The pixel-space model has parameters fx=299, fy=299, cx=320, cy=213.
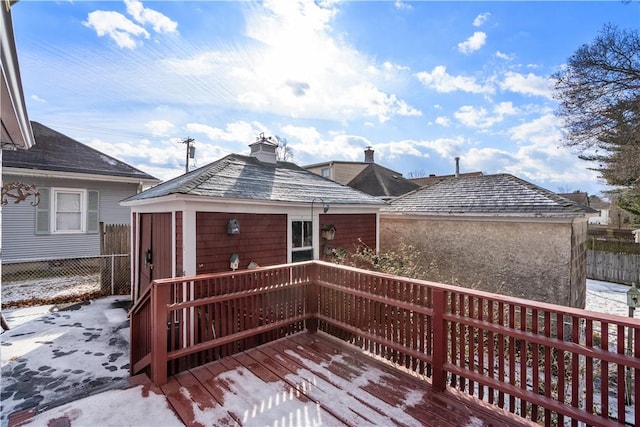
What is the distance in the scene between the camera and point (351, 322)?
12.7ft

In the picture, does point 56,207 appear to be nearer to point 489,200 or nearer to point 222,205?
point 222,205

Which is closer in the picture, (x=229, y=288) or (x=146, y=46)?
(x=229, y=288)

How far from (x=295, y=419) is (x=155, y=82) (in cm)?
831

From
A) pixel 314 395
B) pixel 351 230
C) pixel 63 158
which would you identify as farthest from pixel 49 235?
pixel 314 395

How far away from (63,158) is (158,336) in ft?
35.6

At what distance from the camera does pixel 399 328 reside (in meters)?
3.39

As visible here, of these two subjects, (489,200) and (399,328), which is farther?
(489,200)

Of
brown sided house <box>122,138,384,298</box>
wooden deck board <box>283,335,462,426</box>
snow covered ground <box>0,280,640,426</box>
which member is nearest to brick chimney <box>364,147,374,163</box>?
brown sided house <box>122,138,384,298</box>

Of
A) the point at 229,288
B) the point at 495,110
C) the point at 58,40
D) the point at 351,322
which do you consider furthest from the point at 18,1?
the point at 495,110

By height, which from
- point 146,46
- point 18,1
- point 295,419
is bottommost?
point 295,419

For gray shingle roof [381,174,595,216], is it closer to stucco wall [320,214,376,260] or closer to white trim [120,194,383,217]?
stucco wall [320,214,376,260]

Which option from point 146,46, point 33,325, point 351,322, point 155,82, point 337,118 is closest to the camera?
point 351,322

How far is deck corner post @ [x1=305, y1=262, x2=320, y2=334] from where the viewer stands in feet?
14.3

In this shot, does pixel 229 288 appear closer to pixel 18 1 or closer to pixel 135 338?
pixel 135 338
